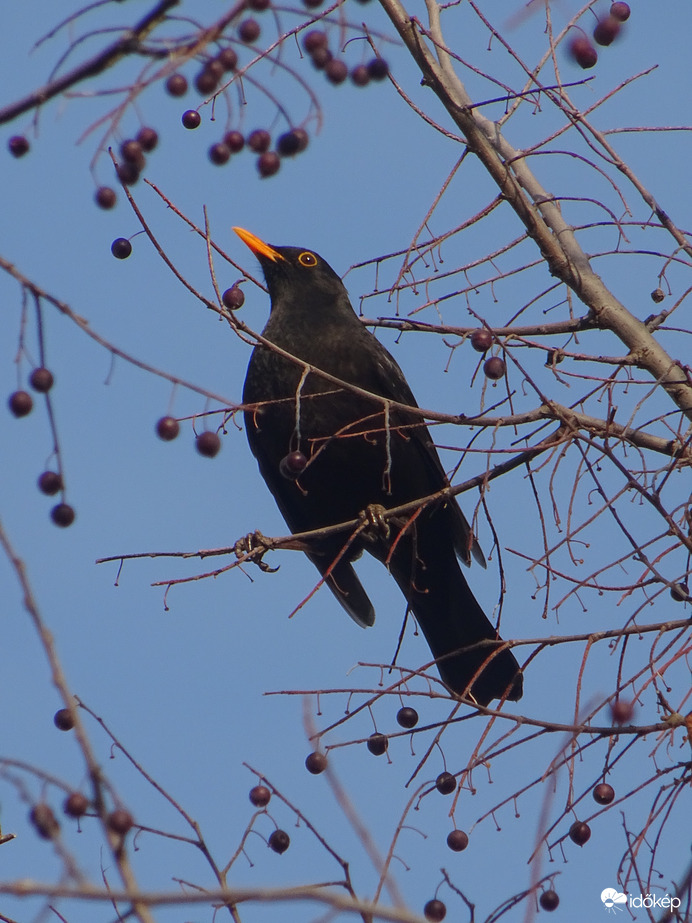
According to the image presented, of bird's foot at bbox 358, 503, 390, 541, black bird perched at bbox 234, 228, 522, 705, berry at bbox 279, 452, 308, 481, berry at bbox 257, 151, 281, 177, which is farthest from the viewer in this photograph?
black bird perched at bbox 234, 228, 522, 705

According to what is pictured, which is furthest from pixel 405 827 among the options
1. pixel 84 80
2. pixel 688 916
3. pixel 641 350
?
pixel 84 80

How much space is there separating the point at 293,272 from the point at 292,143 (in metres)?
3.07

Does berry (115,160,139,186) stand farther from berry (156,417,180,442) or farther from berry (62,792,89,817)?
berry (62,792,89,817)

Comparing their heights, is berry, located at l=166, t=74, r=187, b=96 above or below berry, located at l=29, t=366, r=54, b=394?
above

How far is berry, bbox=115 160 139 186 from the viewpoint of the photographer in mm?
2410

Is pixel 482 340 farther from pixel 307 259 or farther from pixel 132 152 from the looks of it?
pixel 307 259

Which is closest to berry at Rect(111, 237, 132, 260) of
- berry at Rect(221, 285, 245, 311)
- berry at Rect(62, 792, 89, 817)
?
berry at Rect(221, 285, 245, 311)

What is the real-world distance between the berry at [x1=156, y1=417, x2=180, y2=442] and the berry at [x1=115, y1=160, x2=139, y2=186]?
647 mm

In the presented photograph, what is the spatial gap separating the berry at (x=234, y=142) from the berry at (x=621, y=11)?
134 cm

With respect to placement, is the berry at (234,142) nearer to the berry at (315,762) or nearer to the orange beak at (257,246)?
the berry at (315,762)

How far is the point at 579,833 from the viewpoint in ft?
10.4

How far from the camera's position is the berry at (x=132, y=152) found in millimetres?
2393

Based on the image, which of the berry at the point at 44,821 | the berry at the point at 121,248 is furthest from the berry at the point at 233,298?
the berry at the point at 44,821

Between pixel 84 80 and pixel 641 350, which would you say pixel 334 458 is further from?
pixel 84 80
